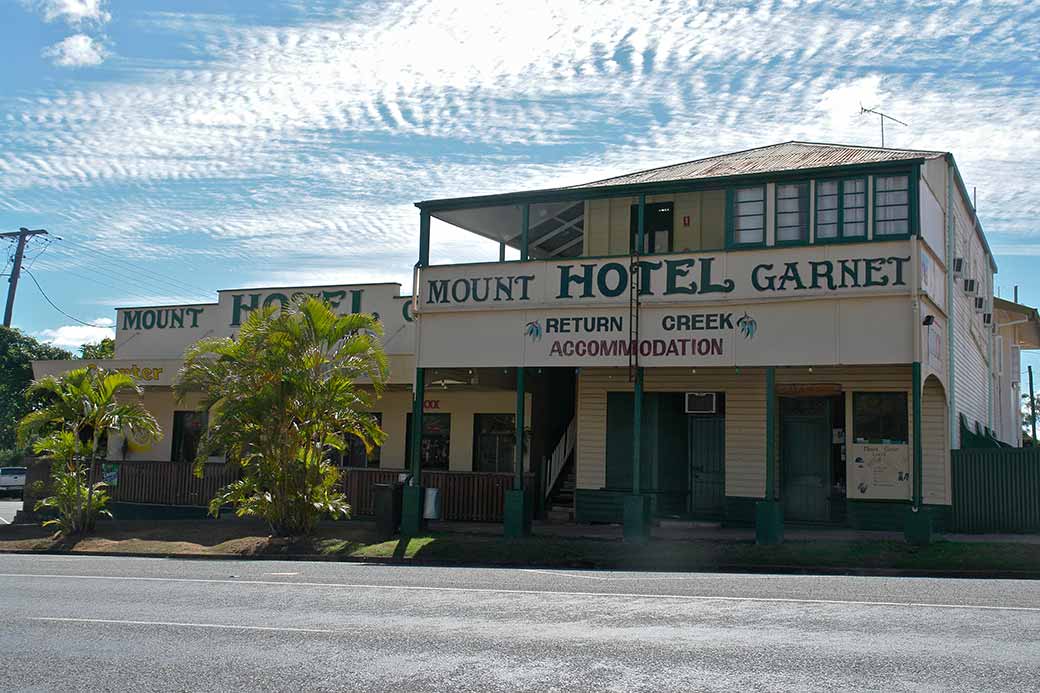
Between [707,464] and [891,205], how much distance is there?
692 cm

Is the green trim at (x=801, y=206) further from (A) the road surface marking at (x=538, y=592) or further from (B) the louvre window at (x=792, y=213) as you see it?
(A) the road surface marking at (x=538, y=592)

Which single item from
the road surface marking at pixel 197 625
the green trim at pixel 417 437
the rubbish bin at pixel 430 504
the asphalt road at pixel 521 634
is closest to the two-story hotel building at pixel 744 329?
the green trim at pixel 417 437

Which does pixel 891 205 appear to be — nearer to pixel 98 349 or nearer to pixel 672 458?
pixel 672 458

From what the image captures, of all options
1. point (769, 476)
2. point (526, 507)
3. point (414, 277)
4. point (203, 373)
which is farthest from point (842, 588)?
point (203, 373)

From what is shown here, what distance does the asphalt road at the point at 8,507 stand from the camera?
31.2 meters

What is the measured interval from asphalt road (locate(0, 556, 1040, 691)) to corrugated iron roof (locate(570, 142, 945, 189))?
29.5 feet

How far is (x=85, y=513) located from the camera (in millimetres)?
21406

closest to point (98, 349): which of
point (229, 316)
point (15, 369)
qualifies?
point (15, 369)

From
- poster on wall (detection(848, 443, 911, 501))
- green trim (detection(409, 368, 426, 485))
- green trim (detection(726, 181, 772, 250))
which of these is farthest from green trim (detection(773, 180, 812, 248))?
green trim (detection(409, 368, 426, 485))

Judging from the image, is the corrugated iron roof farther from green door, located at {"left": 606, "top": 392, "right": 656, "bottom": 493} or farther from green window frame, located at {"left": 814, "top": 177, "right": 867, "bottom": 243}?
green door, located at {"left": 606, "top": 392, "right": 656, "bottom": 493}

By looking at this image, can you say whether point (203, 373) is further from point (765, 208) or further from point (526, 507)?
point (765, 208)

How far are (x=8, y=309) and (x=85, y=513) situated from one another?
28.8 meters

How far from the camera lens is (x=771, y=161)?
834 inches

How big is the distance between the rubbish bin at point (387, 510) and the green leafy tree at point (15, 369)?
3411 cm
